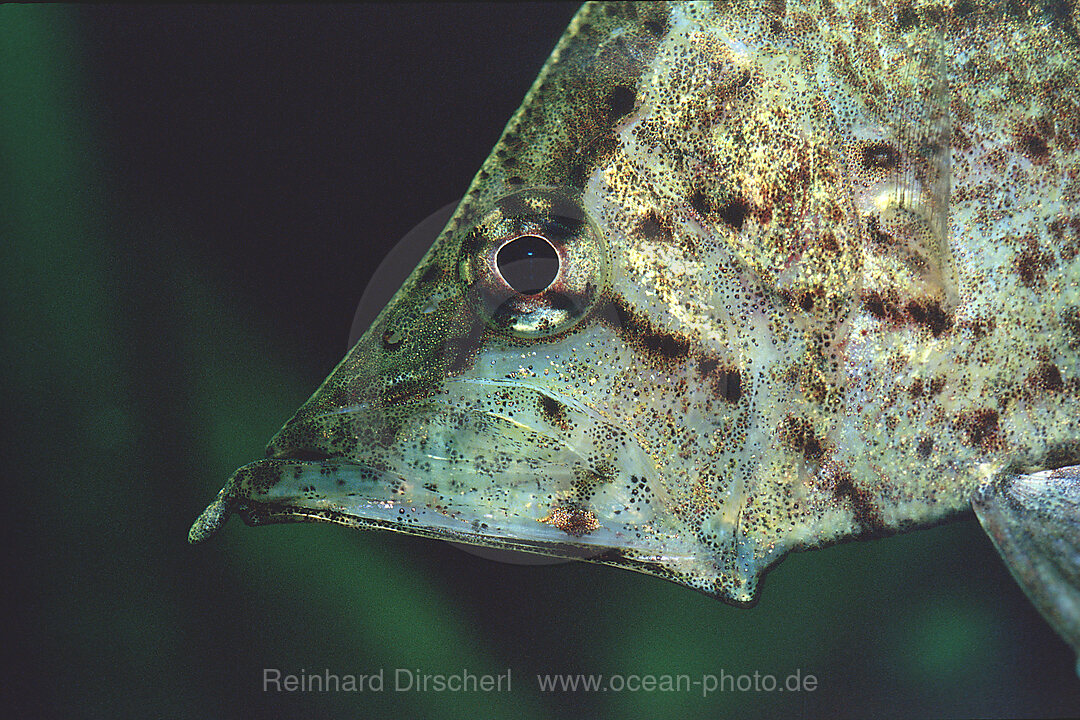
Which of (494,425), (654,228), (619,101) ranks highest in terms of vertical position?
(619,101)

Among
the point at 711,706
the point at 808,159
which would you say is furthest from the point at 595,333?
the point at 711,706

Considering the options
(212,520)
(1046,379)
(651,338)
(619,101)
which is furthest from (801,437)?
(212,520)

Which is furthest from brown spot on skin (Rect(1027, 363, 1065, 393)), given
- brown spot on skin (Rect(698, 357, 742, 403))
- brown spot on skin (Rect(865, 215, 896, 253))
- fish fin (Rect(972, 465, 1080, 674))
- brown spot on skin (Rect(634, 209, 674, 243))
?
brown spot on skin (Rect(634, 209, 674, 243))

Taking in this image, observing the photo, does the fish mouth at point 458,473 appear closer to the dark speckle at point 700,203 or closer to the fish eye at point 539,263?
the fish eye at point 539,263

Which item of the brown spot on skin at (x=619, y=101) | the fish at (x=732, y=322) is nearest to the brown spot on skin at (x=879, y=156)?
the fish at (x=732, y=322)

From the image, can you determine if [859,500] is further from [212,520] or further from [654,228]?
[212,520]

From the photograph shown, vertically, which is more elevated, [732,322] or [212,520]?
[732,322]
